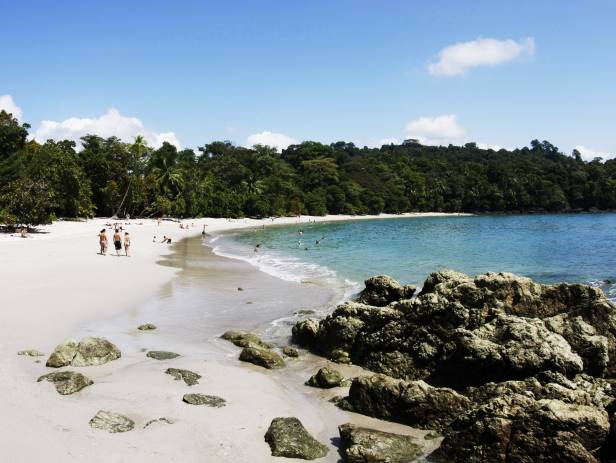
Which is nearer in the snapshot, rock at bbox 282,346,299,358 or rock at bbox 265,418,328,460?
rock at bbox 265,418,328,460

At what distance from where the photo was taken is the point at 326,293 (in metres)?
23.3

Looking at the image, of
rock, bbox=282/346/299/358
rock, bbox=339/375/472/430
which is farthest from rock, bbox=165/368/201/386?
rock, bbox=339/375/472/430

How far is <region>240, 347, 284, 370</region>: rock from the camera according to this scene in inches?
488

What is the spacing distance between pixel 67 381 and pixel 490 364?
874 cm

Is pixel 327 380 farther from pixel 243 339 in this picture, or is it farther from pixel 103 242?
pixel 103 242

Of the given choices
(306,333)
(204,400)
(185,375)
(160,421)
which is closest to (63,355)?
(185,375)

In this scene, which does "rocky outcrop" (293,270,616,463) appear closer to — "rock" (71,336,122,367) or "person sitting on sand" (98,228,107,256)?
"rock" (71,336,122,367)

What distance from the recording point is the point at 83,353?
11.5 m

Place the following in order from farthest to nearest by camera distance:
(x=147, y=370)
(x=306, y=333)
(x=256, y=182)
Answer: (x=256, y=182) → (x=306, y=333) → (x=147, y=370)

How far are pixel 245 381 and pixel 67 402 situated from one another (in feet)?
12.1

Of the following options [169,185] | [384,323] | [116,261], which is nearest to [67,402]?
[384,323]

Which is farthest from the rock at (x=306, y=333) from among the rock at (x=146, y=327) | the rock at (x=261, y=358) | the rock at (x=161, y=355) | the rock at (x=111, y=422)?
the rock at (x=111, y=422)

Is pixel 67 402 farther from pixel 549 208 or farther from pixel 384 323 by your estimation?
pixel 549 208

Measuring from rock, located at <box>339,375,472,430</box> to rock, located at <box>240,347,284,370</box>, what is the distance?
3.12m
